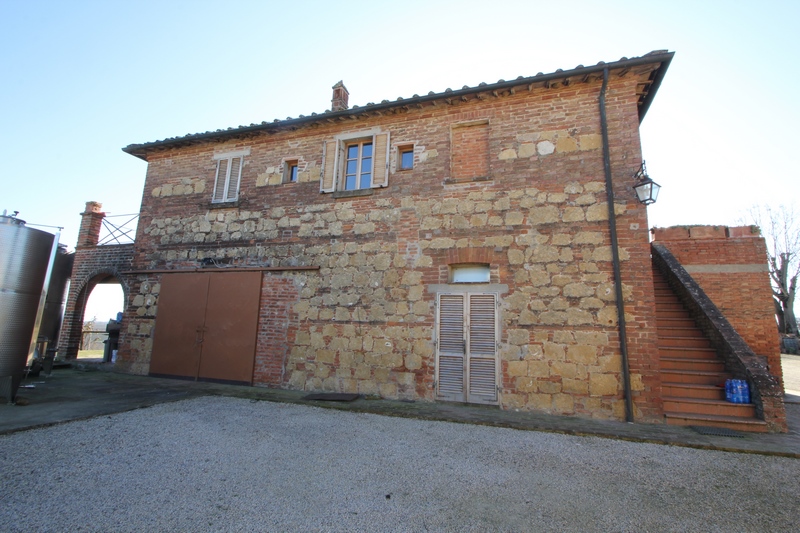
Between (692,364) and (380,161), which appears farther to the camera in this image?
(380,161)

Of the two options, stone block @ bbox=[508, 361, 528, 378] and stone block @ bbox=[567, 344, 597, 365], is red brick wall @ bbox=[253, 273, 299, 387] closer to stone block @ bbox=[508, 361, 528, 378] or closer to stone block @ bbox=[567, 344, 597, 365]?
stone block @ bbox=[508, 361, 528, 378]

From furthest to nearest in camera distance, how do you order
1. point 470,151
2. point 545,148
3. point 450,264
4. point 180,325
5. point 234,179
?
1. point 234,179
2. point 180,325
3. point 470,151
4. point 450,264
5. point 545,148

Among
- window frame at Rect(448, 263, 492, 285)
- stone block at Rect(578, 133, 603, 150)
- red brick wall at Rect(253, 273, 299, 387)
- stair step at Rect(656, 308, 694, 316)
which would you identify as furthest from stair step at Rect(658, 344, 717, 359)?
red brick wall at Rect(253, 273, 299, 387)

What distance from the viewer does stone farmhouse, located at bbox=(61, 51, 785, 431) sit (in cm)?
611

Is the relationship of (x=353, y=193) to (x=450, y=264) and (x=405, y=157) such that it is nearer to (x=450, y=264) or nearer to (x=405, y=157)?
(x=405, y=157)

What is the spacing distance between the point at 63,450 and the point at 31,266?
347 centimetres

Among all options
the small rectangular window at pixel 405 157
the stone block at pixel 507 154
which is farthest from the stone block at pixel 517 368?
the small rectangular window at pixel 405 157

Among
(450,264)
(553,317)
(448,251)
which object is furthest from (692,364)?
(448,251)

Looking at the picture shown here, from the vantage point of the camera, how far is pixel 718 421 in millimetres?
5359

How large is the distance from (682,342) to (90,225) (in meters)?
16.1

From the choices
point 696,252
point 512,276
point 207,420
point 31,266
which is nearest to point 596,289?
point 512,276

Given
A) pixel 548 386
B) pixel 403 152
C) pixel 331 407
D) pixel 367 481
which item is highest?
pixel 403 152

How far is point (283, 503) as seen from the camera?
303 centimetres

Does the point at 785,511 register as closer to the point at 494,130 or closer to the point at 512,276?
the point at 512,276
